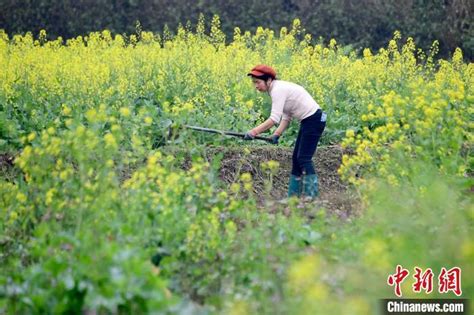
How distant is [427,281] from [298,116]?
399cm

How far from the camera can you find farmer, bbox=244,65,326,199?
8258 mm

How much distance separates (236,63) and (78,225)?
6.85 meters

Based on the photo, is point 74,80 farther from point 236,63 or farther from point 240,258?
point 240,258

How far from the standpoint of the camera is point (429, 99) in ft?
24.9

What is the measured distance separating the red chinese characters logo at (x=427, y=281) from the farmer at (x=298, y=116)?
3.53 m

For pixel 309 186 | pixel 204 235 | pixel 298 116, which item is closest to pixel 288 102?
pixel 298 116

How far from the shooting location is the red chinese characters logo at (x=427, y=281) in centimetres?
461

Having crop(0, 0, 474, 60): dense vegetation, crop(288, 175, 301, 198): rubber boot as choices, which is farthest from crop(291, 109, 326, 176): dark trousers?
crop(0, 0, 474, 60): dense vegetation

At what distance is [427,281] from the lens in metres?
4.70

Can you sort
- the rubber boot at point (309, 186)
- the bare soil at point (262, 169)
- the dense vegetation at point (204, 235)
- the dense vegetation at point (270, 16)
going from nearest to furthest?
1. the dense vegetation at point (204, 235)
2. the rubber boot at point (309, 186)
3. the bare soil at point (262, 169)
4. the dense vegetation at point (270, 16)

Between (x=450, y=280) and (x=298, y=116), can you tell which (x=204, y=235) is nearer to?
(x=450, y=280)

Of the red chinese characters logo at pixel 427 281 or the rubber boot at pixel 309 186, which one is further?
the rubber boot at pixel 309 186

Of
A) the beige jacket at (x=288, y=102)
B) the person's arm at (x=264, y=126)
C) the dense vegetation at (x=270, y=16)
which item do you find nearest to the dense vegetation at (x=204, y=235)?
the person's arm at (x=264, y=126)

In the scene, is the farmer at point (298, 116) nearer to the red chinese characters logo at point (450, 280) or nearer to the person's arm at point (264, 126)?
the person's arm at point (264, 126)
